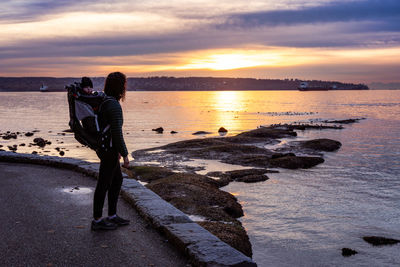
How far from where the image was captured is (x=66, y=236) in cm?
668

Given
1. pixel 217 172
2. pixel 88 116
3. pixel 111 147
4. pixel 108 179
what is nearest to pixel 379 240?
pixel 108 179

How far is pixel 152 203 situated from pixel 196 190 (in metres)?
5.56

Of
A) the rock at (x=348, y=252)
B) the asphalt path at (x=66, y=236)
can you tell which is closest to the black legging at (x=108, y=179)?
the asphalt path at (x=66, y=236)

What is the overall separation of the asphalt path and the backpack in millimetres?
1536

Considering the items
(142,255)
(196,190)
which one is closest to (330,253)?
(196,190)

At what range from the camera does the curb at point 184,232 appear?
18.3 feet

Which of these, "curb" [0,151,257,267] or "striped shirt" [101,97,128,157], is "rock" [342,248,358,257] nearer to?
"curb" [0,151,257,267]

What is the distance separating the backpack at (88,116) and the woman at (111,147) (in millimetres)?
69

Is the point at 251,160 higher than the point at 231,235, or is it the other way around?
the point at 231,235

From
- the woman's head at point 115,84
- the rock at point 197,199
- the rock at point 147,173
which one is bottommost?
the rock at point 147,173

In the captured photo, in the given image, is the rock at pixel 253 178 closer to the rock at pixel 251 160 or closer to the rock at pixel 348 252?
the rock at pixel 251 160

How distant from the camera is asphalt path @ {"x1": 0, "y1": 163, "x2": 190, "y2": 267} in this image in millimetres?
5777

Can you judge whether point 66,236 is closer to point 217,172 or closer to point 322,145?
point 217,172

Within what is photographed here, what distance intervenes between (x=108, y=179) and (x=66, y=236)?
1.12 m
